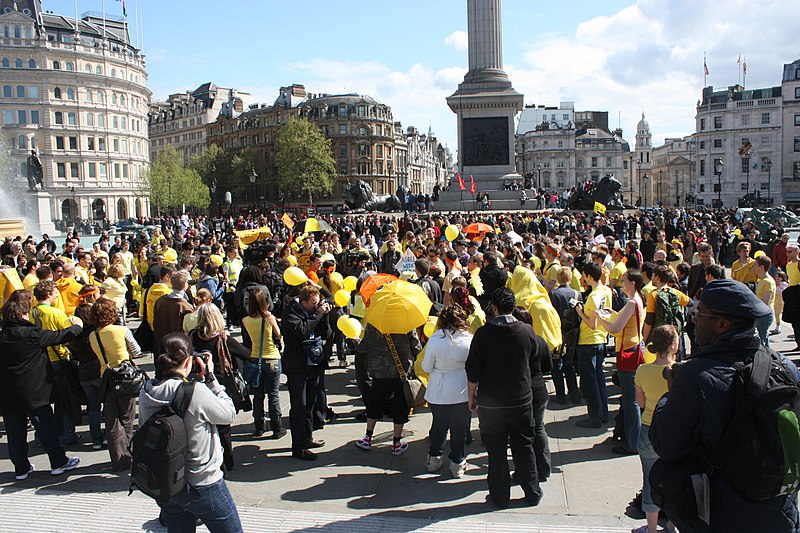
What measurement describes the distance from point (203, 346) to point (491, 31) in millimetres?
42875

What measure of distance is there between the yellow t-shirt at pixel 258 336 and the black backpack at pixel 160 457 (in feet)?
11.2

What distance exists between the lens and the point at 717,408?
330 centimetres

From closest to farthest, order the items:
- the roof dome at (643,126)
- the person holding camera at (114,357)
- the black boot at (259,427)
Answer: the person holding camera at (114,357) → the black boot at (259,427) → the roof dome at (643,126)

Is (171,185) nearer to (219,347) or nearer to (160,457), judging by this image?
(219,347)

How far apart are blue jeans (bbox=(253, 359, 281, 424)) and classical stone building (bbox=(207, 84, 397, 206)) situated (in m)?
94.0

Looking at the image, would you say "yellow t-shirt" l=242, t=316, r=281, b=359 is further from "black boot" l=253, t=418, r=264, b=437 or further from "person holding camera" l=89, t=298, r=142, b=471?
"person holding camera" l=89, t=298, r=142, b=471

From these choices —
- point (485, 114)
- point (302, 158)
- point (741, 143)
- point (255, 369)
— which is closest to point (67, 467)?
point (255, 369)

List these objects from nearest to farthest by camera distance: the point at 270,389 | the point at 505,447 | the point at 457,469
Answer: the point at 505,447 → the point at 457,469 → the point at 270,389

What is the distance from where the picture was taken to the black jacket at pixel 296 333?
293 inches

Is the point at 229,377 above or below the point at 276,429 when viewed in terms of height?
above

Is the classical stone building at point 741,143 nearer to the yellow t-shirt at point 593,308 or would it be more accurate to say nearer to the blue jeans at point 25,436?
the yellow t-shirt at point 593,308

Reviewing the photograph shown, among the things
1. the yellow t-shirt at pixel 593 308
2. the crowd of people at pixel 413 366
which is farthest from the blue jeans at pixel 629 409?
the yellow t-shirt at pixel 593 308

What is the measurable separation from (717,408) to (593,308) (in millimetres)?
4327

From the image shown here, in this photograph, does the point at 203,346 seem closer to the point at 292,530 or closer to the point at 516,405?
the point at 292,530
